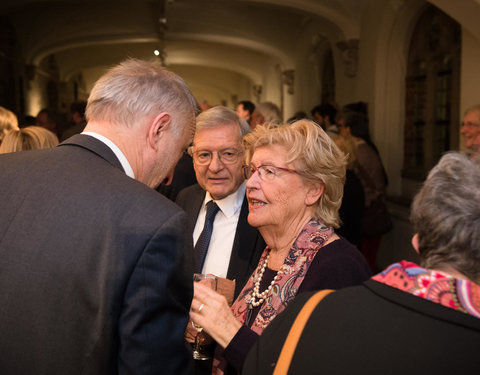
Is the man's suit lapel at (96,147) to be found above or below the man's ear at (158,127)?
below

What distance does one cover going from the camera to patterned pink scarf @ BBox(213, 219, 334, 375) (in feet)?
6.80

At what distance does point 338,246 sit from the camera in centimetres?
207

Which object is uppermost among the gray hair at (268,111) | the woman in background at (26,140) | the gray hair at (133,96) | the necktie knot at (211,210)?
the gray hair at (133,96)

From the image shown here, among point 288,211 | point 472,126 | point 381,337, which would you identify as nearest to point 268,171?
Answer: point 288,211

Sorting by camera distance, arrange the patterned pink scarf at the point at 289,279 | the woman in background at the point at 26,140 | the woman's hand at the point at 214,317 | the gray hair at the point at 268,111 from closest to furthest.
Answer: the woman's hand at the point at 214,317, the patterned pink scarf at the point at 289,279, the woman in background at the point at 26,140, the gray hair at the point at 268,111

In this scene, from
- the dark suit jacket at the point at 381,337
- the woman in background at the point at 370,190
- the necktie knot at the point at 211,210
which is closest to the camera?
the dark suit jacket at the point at 381,337

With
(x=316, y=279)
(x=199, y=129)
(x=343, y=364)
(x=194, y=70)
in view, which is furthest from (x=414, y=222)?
(x=194, y=70)

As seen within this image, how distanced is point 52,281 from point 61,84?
18.5 meters

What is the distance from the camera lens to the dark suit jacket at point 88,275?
4.84ft

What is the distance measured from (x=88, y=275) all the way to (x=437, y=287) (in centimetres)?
89

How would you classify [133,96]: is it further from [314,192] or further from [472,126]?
[472,126]

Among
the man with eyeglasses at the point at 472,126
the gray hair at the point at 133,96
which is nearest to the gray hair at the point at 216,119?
the gray hair at the point at 133,96

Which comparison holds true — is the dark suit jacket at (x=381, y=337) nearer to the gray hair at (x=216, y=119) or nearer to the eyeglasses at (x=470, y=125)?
the gray hair at (x=216, y=119)

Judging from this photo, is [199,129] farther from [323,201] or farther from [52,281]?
[52,281]
